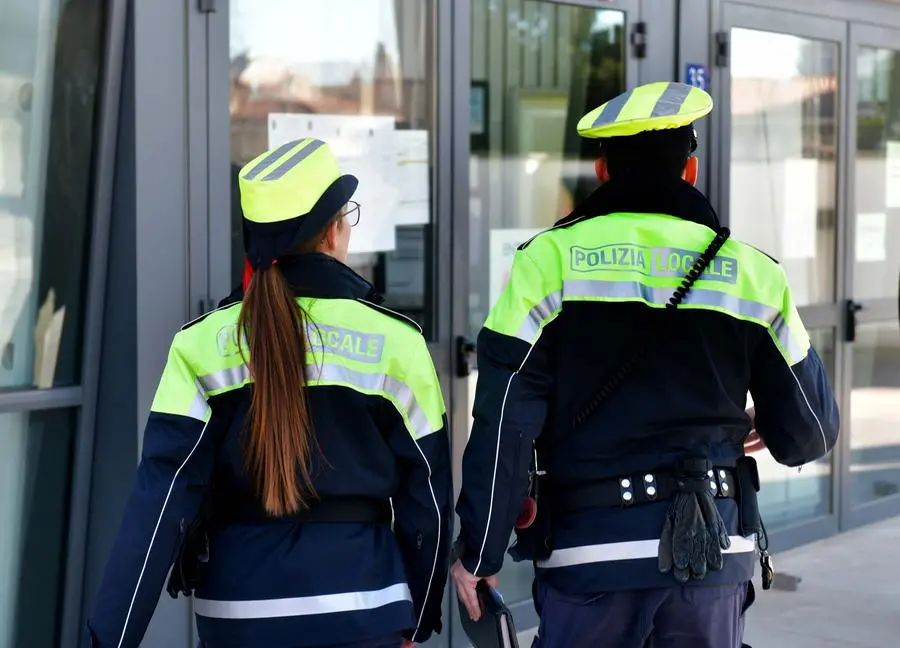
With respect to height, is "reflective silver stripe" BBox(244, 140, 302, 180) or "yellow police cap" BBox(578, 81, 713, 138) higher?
"yellow police cap" BBox(578, 81, 713, 138)

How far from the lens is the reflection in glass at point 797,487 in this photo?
22.6ft

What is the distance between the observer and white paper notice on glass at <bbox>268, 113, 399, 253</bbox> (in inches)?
183

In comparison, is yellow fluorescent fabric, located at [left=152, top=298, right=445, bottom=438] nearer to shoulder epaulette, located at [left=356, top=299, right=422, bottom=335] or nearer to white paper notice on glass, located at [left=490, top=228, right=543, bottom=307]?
shoulder epaulette, located at [left=356, top=299, right=422, bottom=335]

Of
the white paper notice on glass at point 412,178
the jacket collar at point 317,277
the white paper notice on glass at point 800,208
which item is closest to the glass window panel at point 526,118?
the white paper notice on glass at point 412,178

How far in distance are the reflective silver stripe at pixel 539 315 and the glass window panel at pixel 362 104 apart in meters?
1.51

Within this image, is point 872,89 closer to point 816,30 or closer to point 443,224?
point 816,30

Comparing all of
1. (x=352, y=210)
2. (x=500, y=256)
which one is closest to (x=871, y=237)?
(x=500, y=256)

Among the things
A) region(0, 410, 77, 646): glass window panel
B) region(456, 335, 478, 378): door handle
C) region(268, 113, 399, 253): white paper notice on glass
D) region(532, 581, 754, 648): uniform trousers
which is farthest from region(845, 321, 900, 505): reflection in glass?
region(0, 410, 77, 646): glass window panel

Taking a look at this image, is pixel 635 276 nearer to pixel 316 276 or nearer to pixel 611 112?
pixel 611 112

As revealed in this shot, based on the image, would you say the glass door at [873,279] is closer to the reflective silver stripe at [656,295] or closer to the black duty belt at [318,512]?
the reflective silver stripe at [656,295]

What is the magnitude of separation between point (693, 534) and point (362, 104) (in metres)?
2.32

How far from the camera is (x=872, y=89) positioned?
289 inches

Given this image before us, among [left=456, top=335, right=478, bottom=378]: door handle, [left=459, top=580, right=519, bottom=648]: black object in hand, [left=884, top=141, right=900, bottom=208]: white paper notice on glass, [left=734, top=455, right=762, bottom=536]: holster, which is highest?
[left=884, top=141, right=900, bottom=208]: white paper notice on glass

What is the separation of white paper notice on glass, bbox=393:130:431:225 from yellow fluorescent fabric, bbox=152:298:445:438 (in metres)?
2.13
